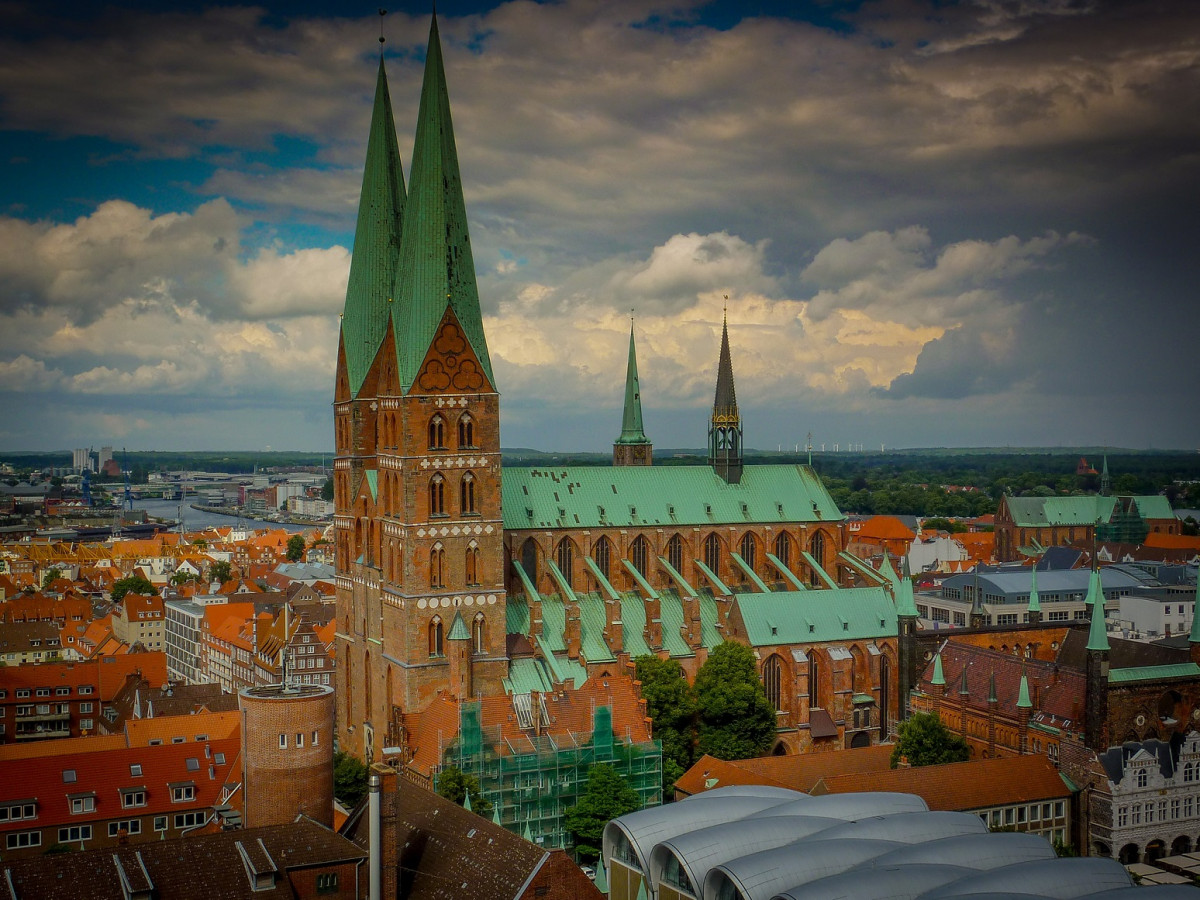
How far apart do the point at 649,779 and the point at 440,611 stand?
1677cm

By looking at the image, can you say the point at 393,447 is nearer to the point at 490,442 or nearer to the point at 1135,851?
→ the point at 490,442

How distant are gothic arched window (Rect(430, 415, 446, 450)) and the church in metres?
0.14

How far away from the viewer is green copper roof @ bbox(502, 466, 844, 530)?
298 feet

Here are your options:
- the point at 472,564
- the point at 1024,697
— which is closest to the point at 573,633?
the point at 472,564

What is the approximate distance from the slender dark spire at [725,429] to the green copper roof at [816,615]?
39.4ft

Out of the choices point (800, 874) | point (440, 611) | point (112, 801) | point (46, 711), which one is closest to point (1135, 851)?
point (800, 874)

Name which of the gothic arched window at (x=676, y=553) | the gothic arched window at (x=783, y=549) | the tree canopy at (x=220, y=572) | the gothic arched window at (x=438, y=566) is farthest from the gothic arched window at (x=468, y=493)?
the tree canopy at (x=220, y=572)

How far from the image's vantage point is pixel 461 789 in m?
67.1

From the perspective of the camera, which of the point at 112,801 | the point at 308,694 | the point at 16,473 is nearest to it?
the point at 308,694

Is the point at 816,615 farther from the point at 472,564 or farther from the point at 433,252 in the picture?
the point at 433,252

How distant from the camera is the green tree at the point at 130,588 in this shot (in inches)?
6654

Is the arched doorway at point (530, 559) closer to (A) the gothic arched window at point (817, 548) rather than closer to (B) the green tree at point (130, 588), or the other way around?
(A) the gothic arched window at point (817, 548)

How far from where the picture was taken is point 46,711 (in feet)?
322

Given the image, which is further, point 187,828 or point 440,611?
point 440,611
